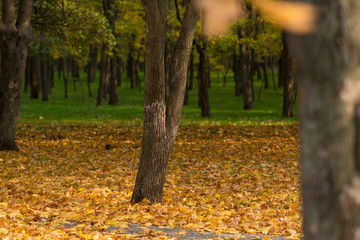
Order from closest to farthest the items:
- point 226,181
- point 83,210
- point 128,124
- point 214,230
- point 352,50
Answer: point 352,50 < point 214,230 < point 83,210 < point 226,181 < point 128,124

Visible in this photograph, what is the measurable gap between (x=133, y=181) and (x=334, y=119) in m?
7.84

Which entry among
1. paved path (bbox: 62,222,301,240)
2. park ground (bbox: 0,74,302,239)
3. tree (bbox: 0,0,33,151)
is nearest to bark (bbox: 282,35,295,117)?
park ground (bbox: 0,74,302,239)

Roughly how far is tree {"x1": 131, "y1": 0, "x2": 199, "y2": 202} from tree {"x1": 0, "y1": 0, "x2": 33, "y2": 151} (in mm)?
6920

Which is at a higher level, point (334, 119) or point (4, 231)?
point (334, 119)

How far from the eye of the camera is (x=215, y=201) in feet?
26.2

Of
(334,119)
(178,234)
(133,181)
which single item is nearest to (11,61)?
(133,181)

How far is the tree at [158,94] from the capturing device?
690 cm

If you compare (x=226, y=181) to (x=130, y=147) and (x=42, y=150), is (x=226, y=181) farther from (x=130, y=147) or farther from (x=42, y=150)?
(x=42, y=150)

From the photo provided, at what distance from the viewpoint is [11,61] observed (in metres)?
12.5

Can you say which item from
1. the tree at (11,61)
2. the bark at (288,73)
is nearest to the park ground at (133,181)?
the tree at (11,61)

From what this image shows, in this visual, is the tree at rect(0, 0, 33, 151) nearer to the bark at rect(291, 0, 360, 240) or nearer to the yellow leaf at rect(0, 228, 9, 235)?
the yellow leaf at rect(0, 228, 9, 235)

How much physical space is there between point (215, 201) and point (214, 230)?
2314 mm

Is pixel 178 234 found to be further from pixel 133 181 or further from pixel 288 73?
pixel 288 73

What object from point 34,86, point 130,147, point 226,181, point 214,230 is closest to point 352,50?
point 214,230
